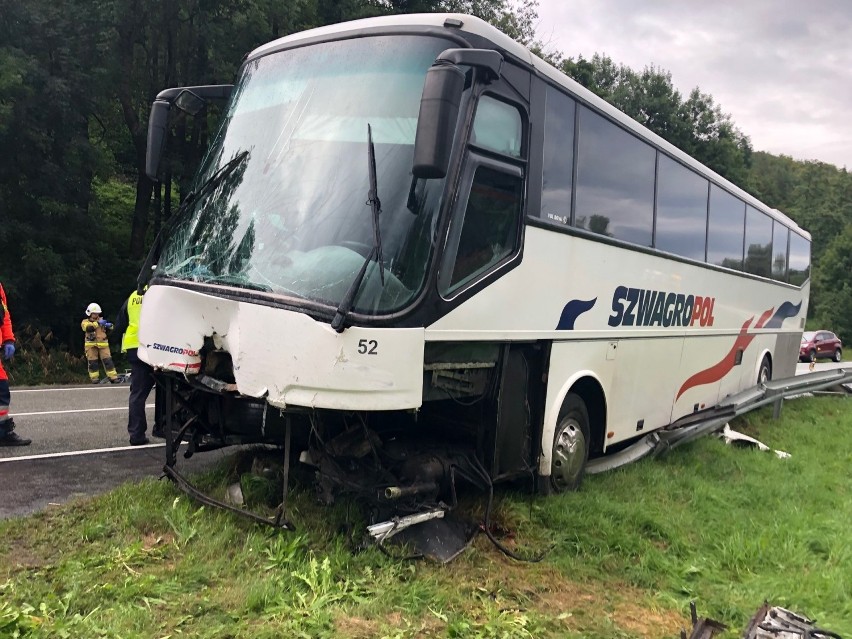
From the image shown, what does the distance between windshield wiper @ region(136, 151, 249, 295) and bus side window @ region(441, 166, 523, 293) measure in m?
1.62

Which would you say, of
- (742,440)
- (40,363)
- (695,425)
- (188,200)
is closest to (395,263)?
(188,200)

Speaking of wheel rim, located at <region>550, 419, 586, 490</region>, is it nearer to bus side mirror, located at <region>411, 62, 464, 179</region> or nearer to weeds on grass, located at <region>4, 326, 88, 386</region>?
bus side mirror, located at <region>411, 62, 464, 179</region>

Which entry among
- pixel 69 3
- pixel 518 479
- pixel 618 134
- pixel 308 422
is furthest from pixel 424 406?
pixel 69 3

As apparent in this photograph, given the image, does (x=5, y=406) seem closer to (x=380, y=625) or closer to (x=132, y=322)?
(x=132, y=322)

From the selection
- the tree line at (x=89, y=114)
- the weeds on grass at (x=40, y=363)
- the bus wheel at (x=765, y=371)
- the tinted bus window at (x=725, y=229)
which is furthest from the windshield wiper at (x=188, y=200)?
the tree line at (x=89, y=114)

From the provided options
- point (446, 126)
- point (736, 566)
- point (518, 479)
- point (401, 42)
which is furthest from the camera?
point (518, 479)

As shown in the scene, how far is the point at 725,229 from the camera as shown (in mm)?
9859

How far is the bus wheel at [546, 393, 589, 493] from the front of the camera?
5.92 metres

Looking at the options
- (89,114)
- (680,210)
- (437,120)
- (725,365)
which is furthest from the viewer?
(89,114)

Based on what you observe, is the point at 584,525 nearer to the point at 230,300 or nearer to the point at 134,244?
the point at 230,300

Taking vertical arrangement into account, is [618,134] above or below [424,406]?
above

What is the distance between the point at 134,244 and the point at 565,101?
19525 millimetres

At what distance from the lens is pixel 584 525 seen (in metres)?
5.21

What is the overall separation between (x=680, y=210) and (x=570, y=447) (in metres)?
3.61
